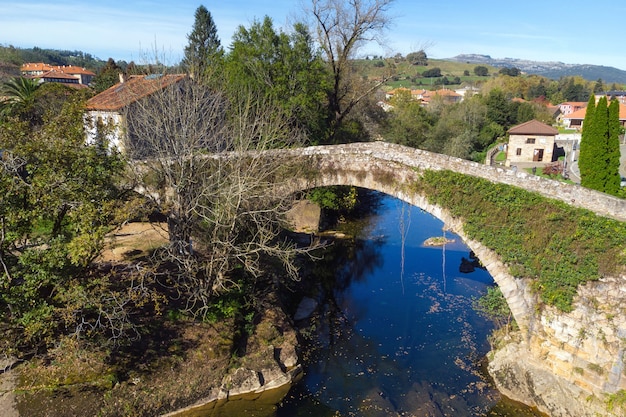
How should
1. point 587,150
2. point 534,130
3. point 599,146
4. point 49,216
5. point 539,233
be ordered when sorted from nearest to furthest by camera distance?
point 49,216 → point 539,233 → point 599,146 → point 587,150 → point 534,130

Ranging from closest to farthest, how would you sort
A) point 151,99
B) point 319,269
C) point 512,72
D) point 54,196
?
1. point 54,196
2. point 151,99
3. point 319,269
4. point 512,72

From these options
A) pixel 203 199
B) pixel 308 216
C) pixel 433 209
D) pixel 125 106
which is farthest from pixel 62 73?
pixel 433 209

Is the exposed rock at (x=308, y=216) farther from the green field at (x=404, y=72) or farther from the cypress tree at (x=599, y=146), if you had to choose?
the cypress tree at (x=599, y=146)

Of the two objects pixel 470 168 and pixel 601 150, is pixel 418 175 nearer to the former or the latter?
pixel 470 168

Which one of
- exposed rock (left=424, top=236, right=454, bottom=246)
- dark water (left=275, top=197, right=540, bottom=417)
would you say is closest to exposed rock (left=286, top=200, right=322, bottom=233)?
dark water (left=275, top=197, right=540, bottom=417)

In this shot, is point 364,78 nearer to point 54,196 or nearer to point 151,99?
point 151,99

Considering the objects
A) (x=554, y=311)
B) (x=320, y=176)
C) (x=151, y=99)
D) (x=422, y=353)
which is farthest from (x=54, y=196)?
(x=554, y=311)
